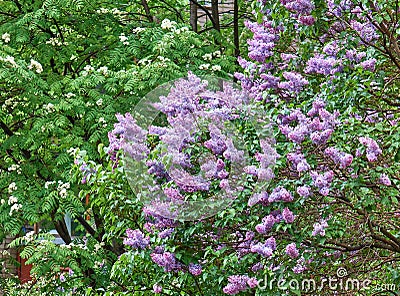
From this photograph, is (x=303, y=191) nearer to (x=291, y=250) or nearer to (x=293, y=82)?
(x=291, y=250)

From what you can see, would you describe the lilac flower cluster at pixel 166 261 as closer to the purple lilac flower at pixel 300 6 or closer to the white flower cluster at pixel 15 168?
the purple lilac flower at pixel 300 6

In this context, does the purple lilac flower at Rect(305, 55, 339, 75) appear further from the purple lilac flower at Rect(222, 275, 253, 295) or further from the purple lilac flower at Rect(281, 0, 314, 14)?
the purple lilac flower at Rect(222, 275, 253, 295)

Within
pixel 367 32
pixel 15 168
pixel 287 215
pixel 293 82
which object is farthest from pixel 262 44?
pixel 15 168

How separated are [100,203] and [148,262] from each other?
0.66m

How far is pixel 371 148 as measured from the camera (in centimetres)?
354

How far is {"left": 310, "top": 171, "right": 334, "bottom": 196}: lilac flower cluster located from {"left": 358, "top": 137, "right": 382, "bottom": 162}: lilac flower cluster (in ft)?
0.74

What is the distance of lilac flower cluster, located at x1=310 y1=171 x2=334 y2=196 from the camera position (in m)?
3.57

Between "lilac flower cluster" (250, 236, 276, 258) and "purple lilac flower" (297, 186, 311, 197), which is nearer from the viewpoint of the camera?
"purple lilac flower" (297, 186, 311, 197)

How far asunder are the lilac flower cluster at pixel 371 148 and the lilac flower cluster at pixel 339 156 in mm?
100

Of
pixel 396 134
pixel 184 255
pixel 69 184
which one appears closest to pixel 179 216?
pixel 184 255

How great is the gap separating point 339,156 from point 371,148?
6.6 inches

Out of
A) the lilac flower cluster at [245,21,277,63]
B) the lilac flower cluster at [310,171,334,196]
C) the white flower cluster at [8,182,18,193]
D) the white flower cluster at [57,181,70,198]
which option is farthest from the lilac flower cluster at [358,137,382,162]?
the white flower cluster at [8,182,18,193]

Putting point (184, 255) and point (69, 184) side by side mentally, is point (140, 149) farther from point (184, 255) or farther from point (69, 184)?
point (69, 184)

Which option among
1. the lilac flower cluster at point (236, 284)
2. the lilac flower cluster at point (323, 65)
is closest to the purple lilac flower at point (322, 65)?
the lilac flower cluster at point (323, 65)
